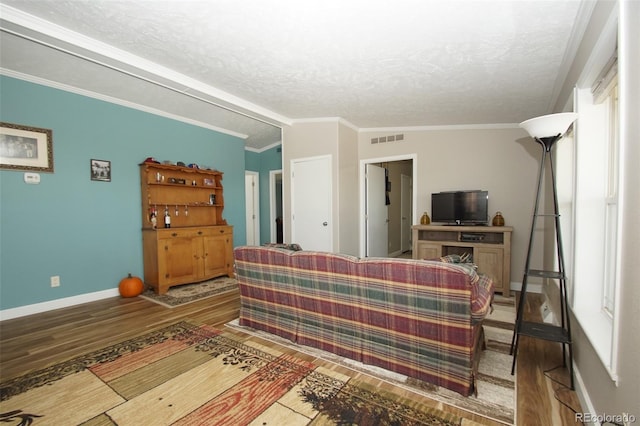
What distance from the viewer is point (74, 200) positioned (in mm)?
3570

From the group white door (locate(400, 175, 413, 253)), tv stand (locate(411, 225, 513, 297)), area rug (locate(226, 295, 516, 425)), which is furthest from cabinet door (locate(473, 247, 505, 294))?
white door (locate(400, 175, 413, 253))

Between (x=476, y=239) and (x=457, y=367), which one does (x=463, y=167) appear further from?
(x=457, y=367)

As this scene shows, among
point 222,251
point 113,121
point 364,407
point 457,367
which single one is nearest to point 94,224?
point 113,121

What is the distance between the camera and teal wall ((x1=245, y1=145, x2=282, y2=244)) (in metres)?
6.71

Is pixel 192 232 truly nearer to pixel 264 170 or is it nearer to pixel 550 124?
pixel 264 170

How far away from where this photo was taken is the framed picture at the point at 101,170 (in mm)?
3734

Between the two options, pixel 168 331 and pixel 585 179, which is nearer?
pixel 585 179

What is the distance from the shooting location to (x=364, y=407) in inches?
65.2

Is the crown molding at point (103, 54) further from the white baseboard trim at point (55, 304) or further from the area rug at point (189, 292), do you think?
the white baseboard trim at point (55, 304)

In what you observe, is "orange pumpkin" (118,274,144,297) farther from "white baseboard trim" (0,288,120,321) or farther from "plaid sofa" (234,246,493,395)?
"plaid sofa" (234,246,493,395)

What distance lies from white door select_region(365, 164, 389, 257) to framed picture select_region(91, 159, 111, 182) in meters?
4.01

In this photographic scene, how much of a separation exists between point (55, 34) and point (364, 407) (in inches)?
140

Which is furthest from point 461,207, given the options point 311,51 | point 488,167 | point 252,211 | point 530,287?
point 252,211

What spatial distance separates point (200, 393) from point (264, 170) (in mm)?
5569
